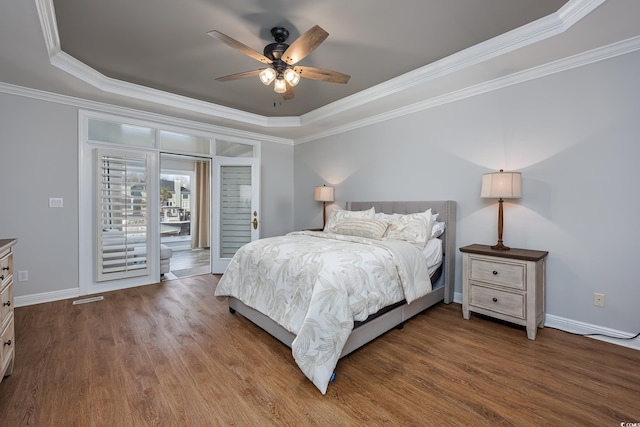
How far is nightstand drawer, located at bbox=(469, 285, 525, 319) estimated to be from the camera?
8.45 ft

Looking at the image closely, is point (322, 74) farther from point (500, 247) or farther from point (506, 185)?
point (500, 247)

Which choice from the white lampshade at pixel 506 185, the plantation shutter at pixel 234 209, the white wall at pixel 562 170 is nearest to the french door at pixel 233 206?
the plantation shutter at pixel 234 209

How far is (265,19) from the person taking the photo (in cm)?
234

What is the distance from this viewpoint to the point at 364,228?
3.31m

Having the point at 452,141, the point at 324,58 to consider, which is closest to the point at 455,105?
the point at 452,141

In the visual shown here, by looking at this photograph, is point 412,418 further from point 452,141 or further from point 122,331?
point 452,141

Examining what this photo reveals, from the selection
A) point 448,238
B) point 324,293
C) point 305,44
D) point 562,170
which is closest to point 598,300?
point 562,170

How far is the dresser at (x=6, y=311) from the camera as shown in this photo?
174cm

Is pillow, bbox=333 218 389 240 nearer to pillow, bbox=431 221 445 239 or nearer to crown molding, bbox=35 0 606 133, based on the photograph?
pillow, bbox=431 221 445 239

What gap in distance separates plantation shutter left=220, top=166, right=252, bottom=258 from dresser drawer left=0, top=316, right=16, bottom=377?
3.01 meters

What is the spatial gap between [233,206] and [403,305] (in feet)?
11.3

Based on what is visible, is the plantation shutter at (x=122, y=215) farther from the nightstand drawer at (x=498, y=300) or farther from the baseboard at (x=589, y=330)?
the baseboard at (x=589, y=330)

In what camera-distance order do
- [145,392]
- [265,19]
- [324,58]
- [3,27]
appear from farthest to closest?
[324,58]
[265,19]
[3,27]
[145,392]

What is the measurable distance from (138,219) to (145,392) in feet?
9.39
